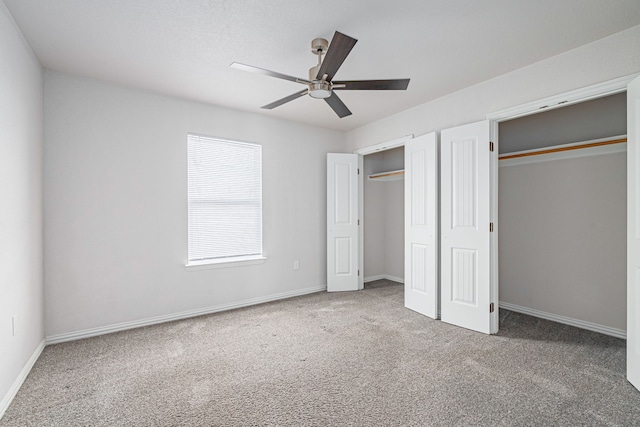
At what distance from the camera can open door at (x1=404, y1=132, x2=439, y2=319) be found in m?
3.67

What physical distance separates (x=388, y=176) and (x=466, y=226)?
7.30ft

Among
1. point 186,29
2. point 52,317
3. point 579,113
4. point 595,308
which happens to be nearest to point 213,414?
point 52,317

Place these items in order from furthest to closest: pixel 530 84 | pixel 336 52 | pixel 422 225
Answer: pixel 422 225, pixel 530 84, pixel 336 52

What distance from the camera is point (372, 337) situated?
10.3ft

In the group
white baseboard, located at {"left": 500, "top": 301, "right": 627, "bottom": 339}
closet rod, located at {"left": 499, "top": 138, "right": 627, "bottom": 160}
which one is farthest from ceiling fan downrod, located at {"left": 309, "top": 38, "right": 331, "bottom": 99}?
white baseboard, located at {"left": 500, "top": 301, "right": 627, "bottom": 339}

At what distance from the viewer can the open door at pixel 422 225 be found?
12.0 feet

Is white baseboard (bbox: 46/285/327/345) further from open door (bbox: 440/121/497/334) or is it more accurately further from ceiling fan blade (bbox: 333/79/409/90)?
ceiling fan blade (bbox: 333/79/409/90)

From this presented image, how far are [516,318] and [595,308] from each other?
29.1 inches

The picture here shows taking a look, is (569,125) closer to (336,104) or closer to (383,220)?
(336,104)

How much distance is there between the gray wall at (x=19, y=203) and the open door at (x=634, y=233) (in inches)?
167

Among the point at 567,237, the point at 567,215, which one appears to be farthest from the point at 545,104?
the point at 567,237

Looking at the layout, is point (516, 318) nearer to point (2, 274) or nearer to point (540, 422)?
point (540, 422)

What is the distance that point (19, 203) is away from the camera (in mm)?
2332

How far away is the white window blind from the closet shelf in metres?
2.16
